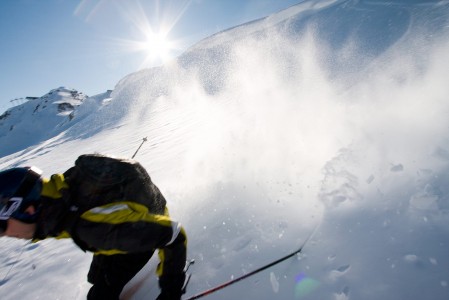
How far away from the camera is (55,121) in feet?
229

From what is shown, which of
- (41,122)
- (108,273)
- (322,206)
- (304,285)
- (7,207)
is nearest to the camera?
(7,207)

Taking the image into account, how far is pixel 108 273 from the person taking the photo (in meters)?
2.70

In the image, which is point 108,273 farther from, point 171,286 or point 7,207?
point 7,207

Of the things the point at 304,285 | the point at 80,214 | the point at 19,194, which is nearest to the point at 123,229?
the point at 80,214

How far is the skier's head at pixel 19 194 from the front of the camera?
1.87 metres

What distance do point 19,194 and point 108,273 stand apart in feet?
3.99

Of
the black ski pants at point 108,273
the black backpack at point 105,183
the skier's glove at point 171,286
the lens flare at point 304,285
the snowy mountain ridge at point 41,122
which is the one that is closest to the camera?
the black backpack at point 105,183

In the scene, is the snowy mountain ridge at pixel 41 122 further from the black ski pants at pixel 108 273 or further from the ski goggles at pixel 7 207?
the ski goggles at pixel 7 207

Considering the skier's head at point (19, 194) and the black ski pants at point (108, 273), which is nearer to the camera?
the skier's head at point (19, 194)

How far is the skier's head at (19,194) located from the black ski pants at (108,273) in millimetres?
1026

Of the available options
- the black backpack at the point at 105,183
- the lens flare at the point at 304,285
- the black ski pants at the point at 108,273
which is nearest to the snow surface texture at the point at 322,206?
the lens flare at the point at 304,285

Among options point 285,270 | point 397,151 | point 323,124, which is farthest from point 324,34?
point 285,270

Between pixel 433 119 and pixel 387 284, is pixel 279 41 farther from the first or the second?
pixel 387 284

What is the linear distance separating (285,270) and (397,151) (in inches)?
93.5
